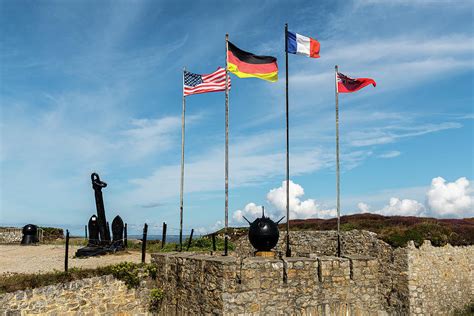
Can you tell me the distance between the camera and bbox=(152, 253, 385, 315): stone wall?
1102 centimetres

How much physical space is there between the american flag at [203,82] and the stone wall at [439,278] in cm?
1120

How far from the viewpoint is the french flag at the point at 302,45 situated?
51.8ft

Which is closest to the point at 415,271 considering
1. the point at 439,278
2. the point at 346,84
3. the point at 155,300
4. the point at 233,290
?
the point at 439,278

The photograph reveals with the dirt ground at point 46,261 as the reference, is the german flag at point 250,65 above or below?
above

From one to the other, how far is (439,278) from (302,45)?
13.0 m

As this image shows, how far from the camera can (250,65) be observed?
15328mm

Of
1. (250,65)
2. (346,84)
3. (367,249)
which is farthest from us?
(367,249)

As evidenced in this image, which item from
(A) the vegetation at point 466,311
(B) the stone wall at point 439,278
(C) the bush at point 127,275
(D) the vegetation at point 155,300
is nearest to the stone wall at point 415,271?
(B) the stone wall at point 439,278

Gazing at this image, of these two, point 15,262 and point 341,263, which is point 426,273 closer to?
point 341,263

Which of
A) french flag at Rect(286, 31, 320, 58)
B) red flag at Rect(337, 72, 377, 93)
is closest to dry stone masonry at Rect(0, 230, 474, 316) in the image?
red flag at Rect(337, 72, 377, 93)

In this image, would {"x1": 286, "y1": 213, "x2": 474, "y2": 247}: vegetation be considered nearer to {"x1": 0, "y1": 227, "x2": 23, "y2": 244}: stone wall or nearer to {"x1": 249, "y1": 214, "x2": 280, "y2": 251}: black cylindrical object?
{"x1": 249, "y1": 214, "x2": 280, "y2": 251}: black cylindrical object

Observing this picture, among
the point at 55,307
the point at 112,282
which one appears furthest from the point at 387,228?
the point at 55,307

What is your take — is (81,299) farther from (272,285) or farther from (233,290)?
(272,285)

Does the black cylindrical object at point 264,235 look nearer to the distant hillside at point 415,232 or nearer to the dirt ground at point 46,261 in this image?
the dirt ground at point 46,261
